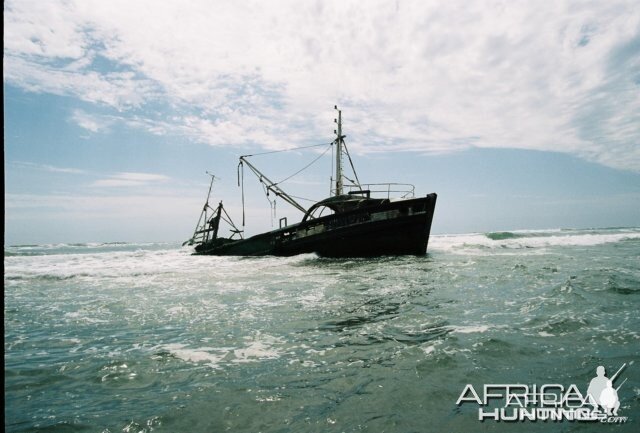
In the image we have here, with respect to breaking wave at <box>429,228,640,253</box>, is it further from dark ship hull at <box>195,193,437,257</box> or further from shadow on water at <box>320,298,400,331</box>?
shadow on water at <box>320,298,400,331</box>

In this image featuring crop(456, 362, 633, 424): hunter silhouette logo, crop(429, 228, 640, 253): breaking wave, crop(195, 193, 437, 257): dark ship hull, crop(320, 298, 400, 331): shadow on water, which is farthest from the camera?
crop(429, 228, 640, 253): breaking wave

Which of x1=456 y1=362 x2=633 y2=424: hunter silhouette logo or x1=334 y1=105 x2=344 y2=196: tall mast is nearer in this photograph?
x1=456 y1=362 x2=633 y2=424: hunter silhouette logo

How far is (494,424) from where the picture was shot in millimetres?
2916

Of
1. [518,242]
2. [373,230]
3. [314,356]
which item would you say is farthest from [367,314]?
[518,242]

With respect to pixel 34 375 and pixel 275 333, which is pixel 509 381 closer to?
pixel 275 333

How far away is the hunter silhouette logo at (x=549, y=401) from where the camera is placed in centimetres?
299

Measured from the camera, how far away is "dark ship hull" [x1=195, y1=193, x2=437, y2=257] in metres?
18.6

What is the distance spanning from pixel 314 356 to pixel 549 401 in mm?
2579

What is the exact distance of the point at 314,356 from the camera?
468 centimetres

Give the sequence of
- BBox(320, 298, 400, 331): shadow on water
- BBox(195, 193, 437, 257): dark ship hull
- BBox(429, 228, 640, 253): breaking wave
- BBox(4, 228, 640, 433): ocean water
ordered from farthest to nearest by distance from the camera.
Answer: BBox(429, 228, 640, 253): breaking wave
BBox(195, 193, 437, 257): dark ship hull
BBox(320, 298, 400, 331): shadow on water
BBox(4, 228, 640, 433): ocean water

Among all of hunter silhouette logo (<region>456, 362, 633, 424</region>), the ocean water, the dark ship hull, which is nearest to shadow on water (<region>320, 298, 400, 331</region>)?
the ocean water

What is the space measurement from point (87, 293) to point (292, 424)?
10459 mm

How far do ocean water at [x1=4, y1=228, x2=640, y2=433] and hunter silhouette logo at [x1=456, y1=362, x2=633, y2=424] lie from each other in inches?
3.0

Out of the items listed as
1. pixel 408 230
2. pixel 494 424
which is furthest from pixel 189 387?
pixel 408 230
